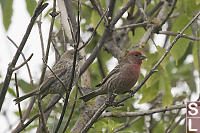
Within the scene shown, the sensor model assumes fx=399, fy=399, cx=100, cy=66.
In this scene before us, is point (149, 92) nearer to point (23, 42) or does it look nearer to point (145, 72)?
point (145, 72)

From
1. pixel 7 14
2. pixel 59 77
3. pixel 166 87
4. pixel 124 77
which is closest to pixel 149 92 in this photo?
pixel 166 87

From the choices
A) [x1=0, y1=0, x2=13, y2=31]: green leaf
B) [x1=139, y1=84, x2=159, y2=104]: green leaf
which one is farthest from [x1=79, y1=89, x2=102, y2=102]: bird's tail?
[x1=0, y1=0, x2=13, y2=31]: green leaf

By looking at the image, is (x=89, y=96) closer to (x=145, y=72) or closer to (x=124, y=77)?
(x=124, y=77)

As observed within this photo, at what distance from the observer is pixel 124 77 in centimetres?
598

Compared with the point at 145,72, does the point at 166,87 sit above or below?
below

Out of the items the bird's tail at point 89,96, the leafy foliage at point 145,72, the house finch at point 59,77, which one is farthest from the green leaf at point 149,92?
the house finch at point 59,77

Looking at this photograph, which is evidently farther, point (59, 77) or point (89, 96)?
point (59, 77)

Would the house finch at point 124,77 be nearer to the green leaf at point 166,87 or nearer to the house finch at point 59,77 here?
the green leaf at point 166,87

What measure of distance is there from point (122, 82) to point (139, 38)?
138 cm

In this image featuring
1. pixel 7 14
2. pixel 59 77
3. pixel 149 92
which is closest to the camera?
pixel 7 14

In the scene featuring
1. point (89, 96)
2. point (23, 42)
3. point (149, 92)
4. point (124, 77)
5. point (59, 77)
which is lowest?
Answer: point (23, 42)

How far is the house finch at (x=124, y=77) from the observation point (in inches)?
231

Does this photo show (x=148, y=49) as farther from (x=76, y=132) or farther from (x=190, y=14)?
(x=76, y=132)

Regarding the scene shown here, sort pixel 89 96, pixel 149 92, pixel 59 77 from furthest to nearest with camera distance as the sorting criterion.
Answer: pixel 59 77 → pixel 149 92 → pixel 89 96
